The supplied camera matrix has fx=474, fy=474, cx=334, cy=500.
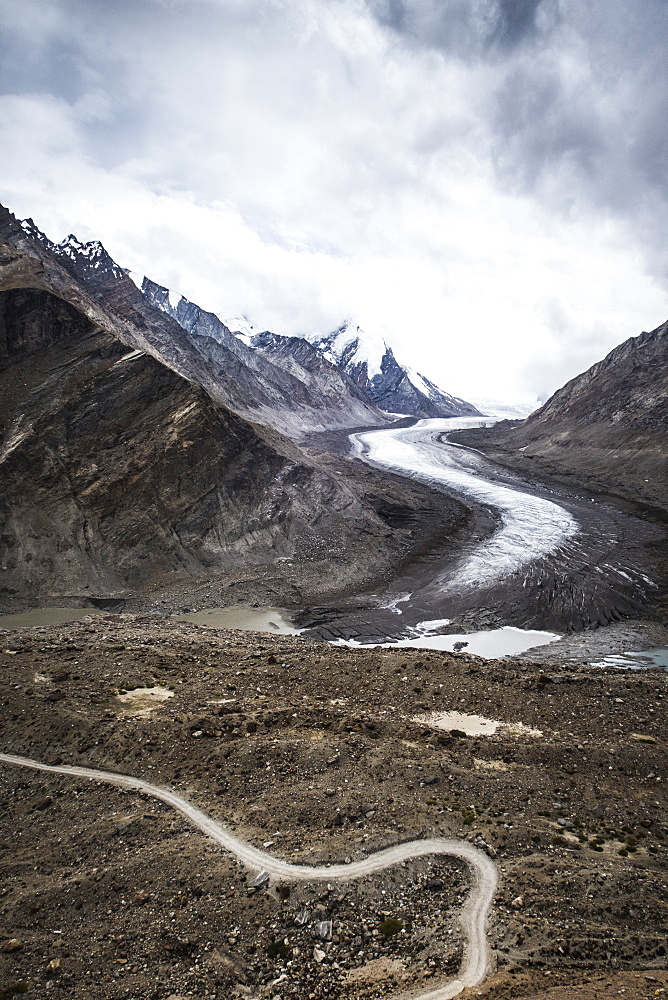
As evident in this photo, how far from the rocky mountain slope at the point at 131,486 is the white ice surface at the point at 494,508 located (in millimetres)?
6809

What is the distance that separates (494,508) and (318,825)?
4993cm

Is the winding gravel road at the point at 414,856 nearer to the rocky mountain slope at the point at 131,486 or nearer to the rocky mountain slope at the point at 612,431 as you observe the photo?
the rocky mountain slope at the point at 131,486

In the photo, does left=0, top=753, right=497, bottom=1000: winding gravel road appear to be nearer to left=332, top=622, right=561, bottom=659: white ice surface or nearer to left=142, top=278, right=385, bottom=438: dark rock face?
left=332, top=622, right=561, bottom=659: white ice surface

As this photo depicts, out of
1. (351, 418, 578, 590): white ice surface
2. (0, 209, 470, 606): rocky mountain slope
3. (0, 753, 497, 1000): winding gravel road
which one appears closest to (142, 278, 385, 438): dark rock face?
(351, 418, 578, 590): white ice surface

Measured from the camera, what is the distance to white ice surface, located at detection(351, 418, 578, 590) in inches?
1490

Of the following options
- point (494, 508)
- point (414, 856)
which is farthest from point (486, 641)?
point (494, 508)

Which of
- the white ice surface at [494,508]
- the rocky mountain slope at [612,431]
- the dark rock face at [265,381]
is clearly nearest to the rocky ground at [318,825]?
the white ice surface at [494,508]

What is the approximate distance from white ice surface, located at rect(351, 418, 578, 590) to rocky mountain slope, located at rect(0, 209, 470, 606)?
6.81 m

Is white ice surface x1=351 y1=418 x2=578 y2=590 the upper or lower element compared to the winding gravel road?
upper

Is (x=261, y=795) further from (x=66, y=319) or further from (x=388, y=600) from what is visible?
(x=66, y=319)

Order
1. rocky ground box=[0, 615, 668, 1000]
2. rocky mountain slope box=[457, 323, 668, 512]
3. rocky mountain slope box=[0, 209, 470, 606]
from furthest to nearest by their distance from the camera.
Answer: rocky mountain slope box=[457, 323, 668, 512]
rocky mountain slope box=[0, 209, 470, 606]
rocky ground box=[0, 615, 668, 1000]

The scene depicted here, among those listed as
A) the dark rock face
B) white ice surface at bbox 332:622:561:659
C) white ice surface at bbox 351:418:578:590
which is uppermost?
the dark rock face

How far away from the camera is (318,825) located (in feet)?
38.0

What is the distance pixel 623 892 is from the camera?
31.7ft
